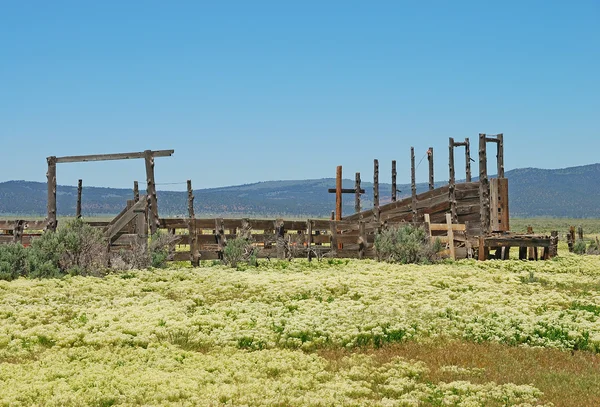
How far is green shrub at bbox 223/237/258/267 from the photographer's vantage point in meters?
29.6

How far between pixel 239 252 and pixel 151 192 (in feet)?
15.1

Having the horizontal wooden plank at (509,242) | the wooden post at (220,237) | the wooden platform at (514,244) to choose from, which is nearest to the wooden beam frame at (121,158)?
the wooden post at (220,237)

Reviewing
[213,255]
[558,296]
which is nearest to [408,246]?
[213,255]

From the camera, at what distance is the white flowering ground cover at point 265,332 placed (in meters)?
11.4

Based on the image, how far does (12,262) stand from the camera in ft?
84.8

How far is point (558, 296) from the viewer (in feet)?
69.1

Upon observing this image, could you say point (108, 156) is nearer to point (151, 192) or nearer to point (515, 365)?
point (151, 192)

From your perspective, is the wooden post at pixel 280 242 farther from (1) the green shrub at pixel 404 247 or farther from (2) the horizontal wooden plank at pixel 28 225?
(2) the horizontal wooden plank at pixel 28 225

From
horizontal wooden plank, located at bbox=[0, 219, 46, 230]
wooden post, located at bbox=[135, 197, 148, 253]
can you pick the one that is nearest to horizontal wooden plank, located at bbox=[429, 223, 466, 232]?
wooden post, located at bbox=[135, 197, 148, 253]

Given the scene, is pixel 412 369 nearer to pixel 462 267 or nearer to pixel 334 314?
pixel 334 314

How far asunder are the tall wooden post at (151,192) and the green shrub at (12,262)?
5800 millimetres

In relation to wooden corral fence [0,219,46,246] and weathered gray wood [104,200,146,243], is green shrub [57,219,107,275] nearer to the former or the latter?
weathered gray wood [104,200,146,243]

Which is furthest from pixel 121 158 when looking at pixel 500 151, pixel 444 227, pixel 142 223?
pixel 500 151

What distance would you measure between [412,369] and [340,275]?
42.6 feet
